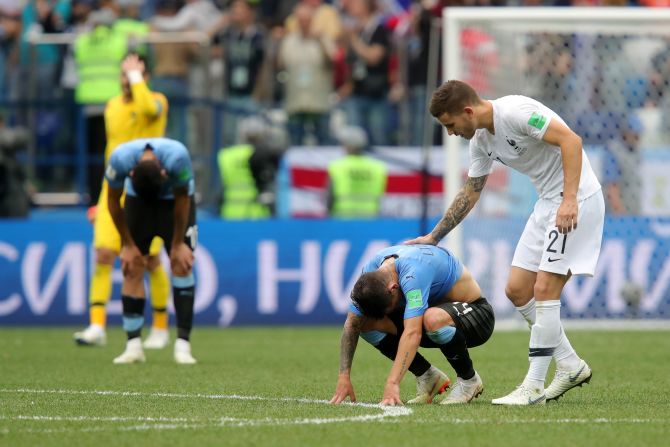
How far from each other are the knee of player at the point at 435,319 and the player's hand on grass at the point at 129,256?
12.5 ft

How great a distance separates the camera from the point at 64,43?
17.8 metres

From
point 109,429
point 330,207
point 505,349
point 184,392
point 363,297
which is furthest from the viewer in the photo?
point 330,207

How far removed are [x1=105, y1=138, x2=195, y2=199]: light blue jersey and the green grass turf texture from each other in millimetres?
1454

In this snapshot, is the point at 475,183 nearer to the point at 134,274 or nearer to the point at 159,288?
the point at 134,274

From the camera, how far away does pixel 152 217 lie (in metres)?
11.0

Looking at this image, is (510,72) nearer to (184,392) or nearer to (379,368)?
(379,368)

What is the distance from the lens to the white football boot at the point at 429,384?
26.4 ft

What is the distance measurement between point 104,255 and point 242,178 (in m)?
4.99

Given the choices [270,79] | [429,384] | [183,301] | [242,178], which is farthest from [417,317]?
[270,79]

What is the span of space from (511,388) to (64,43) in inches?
412

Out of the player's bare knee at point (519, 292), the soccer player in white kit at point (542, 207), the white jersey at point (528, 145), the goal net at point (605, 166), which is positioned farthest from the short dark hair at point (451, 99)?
the goal net at point (605, 166)

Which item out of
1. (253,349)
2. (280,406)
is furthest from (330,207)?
(280,406)

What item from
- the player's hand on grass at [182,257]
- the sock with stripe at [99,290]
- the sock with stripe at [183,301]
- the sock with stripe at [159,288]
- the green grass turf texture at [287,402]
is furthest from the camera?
the sock with stripe at [99,290]

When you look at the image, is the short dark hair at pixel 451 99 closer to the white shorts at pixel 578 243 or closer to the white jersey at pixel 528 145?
the white jersey at pixel 528 145
